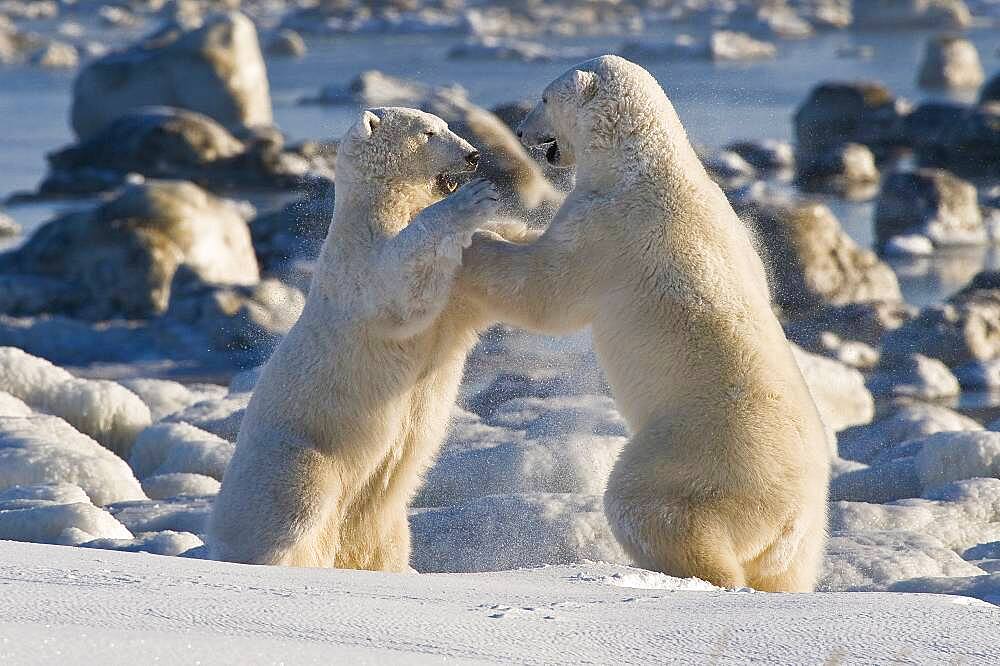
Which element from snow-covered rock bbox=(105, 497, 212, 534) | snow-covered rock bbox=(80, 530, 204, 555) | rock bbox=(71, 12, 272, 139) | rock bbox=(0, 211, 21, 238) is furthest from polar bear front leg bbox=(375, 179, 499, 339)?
rock bbox=(71, 12, 272, 139)

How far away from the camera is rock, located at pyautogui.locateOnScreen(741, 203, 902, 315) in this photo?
1401 cm

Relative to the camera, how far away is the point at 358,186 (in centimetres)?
507

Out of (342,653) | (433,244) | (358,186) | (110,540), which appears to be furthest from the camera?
(110,540)

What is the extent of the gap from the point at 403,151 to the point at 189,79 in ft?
75.5

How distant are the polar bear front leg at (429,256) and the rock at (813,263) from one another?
9394 mm

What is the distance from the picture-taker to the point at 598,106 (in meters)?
5.14

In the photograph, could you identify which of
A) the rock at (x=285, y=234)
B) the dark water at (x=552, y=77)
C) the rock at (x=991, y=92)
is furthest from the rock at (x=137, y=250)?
the rock at (x=991, y=92)

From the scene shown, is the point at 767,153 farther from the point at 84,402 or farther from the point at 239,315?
the point at 84,402

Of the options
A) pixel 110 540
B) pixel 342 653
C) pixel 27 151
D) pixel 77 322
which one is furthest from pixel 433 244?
pixel 27 151

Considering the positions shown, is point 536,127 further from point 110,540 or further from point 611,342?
point 110,540

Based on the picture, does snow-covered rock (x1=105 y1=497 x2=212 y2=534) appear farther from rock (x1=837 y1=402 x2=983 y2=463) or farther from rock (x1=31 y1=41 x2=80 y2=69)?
rock (x1=31 y1=41 x2=80 y2=69)

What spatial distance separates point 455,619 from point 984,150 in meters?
22.2

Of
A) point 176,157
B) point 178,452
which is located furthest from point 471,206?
point 176,157

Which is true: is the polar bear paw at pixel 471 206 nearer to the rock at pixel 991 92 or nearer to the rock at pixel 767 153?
the rock at pixel 767 153
